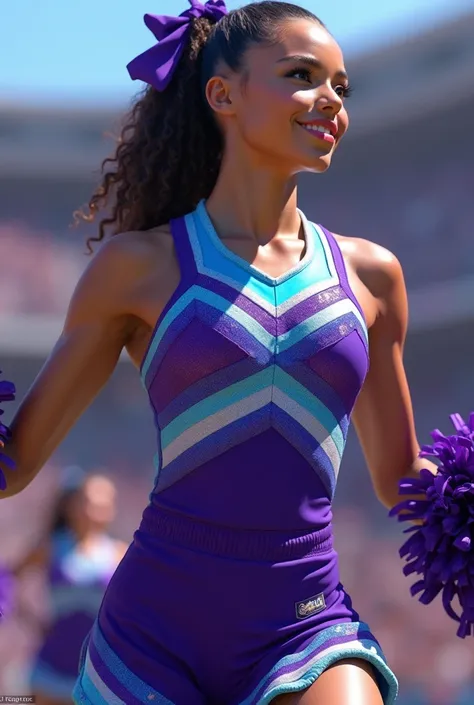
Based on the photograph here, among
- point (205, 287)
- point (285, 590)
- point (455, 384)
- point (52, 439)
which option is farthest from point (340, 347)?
point (455, 384)

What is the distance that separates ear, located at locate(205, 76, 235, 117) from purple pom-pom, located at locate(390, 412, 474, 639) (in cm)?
91

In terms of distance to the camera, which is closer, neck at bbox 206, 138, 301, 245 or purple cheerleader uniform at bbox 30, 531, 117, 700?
neck at bbox 206, 138, 301, 245

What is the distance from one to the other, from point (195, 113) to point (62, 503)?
3716mm

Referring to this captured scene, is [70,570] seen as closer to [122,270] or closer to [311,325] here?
[122,270]

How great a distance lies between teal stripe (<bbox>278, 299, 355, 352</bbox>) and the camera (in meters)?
2.51

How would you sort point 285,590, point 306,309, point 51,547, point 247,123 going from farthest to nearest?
point 51,547 → point 247,123 → point 306,309 → point 285,590

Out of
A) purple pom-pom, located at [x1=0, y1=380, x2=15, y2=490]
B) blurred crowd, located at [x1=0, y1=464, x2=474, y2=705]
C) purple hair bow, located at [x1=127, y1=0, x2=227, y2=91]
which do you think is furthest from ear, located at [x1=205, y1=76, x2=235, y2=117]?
blurred crowd, located at [x1=0, y1=464, x2=474, y2=705]

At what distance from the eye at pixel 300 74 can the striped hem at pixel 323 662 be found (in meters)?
1.17

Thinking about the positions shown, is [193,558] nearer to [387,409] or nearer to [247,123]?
[387,409]

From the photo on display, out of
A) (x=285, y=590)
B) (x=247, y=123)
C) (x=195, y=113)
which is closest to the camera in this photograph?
(x=285, y=590)

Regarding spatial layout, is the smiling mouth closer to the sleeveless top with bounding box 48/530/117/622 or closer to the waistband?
the waistband

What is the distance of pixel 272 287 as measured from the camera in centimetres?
258

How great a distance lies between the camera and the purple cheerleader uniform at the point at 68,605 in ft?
18.3

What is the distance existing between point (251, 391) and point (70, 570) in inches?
146
